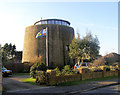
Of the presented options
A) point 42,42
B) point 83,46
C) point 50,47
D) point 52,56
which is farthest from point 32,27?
point 83,46

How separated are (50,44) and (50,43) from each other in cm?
30

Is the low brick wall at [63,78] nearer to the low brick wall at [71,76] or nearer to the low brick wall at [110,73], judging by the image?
the low brick wall at [71,76]

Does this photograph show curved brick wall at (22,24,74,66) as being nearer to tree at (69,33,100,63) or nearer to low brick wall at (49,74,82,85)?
tree at (69,33,100,63)

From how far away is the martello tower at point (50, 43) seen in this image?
35.1 metres

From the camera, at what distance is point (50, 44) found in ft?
117

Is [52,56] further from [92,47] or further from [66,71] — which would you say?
[66,71]

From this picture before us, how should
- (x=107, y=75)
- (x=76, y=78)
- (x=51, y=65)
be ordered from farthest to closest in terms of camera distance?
(x=51, y=65)
(x=107, y=75)
(x=76, y=78)

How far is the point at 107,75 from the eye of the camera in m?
19.1

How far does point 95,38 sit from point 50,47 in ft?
57.4

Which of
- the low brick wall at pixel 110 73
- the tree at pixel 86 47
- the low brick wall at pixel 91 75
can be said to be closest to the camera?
the low brick wall at pixel 91 75

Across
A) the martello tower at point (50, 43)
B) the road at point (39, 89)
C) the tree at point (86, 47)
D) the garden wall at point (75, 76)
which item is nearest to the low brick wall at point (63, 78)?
the garden wall at point (75, 76)

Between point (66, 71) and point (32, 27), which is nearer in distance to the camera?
point (66, 71)

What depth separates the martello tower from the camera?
35094 mm

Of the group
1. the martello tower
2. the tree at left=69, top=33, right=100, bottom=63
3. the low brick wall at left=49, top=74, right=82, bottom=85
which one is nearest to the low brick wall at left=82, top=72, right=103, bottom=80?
the low brick wall at left=49, top=74, right=82, bottom=85
